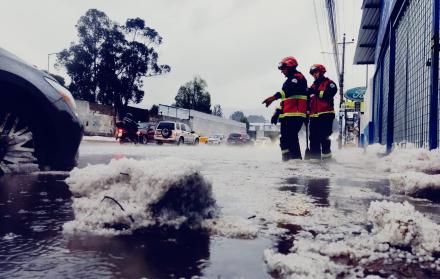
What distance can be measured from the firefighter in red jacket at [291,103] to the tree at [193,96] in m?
56.7

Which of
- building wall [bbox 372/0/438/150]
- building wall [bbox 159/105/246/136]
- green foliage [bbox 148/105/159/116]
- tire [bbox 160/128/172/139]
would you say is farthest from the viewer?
building wall [bbox 159/105/246/136]

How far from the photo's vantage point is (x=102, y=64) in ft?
133

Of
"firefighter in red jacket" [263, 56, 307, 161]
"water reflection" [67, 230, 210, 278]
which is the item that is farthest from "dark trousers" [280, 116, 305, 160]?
"water reflection" [67, 230, 210, 278]

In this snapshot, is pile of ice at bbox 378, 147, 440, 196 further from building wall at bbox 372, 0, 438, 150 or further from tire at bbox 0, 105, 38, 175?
tire at bbox 0, 105, 38, 175

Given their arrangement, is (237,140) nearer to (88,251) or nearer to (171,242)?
(171,242)

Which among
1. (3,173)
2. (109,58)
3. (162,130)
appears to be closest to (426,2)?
(3,173)

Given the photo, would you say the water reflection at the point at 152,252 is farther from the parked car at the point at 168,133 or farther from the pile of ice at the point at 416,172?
the parked car at the point at 168,133

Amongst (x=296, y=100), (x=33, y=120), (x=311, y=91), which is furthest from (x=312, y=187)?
(x=311, y=91)

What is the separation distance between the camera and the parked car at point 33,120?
4.38 m

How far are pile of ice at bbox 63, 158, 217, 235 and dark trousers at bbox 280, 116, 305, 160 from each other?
5685 mm

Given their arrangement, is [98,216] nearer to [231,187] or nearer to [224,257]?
[224,257]

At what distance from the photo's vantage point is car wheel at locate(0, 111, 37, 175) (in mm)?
4398

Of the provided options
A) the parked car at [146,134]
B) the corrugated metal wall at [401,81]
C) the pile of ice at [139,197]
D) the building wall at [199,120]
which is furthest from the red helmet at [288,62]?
the building wall at [199,120]

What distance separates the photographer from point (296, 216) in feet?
8.70
